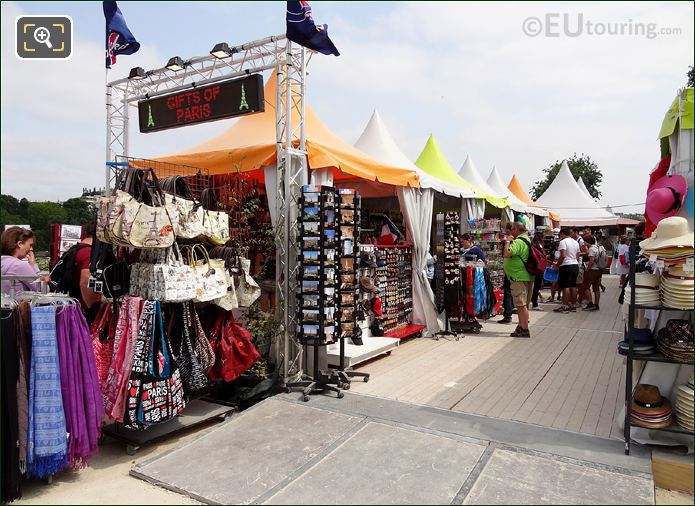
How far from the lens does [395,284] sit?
666 centimetres

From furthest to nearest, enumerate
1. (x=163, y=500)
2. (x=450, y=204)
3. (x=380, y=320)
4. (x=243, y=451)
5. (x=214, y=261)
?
(x=450, y=204) < (x=380, y=320) < (x=214, y=261) < (x=243, y=451) < (x=163, y=500)

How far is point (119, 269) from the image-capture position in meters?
3.63

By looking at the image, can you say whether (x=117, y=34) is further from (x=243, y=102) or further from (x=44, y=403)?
(x=44, y=403)

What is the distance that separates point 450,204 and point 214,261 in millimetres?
7909

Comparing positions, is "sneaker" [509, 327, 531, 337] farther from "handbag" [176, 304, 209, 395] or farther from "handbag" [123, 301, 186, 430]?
"handbag" [123, 301, 186, 430]

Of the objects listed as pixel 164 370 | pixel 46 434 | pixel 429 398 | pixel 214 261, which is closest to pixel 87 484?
pixel 46 434

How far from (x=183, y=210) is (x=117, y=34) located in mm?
3547

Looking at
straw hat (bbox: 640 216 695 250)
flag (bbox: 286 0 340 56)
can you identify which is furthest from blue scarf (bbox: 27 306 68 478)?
straw hat (bbox: 640 216 695 250)

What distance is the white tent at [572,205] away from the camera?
21047 millimetres

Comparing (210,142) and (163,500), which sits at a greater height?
(210,142)

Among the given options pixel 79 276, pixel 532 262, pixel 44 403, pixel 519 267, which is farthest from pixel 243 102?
pixel 532 262

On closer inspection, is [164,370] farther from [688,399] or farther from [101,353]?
[688,399]

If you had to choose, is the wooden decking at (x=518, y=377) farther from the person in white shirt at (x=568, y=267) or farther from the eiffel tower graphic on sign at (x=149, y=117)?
the eiffel tower graphic on sign at (x=149, y=117)

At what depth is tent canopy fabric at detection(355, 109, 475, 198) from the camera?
7.93 meters
